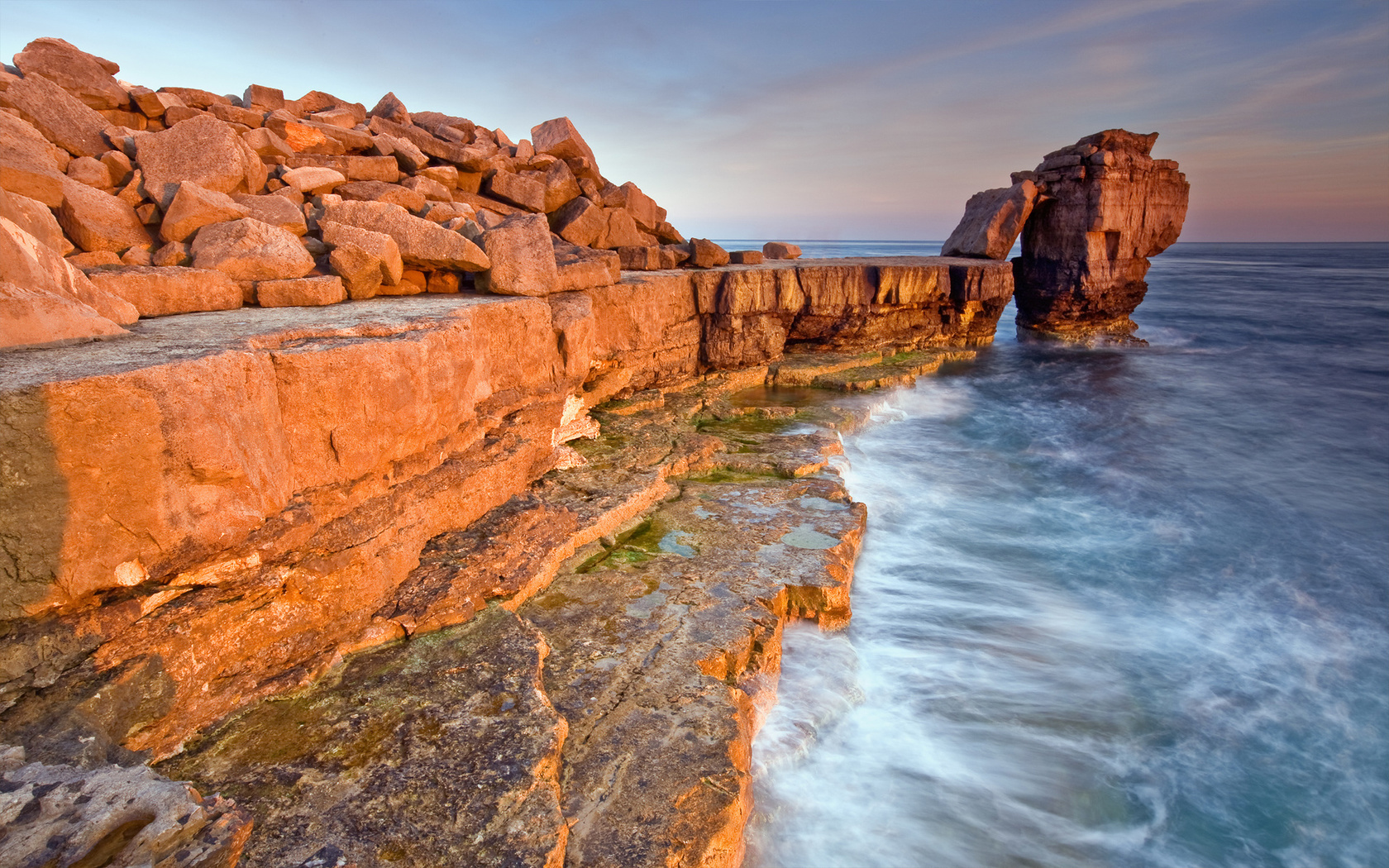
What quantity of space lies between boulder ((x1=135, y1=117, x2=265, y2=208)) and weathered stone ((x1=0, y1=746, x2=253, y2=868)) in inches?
165

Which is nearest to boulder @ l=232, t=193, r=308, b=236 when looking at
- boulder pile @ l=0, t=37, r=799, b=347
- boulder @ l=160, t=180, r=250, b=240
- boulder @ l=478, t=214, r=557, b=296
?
boulder pile @ l=0, t=37, r=799, b=347

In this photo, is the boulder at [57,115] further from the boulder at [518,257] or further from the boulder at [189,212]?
the boulder at [518,257]

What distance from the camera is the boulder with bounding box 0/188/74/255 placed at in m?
3.64

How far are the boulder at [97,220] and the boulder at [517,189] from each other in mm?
3951

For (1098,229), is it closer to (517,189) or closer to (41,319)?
(517,189)

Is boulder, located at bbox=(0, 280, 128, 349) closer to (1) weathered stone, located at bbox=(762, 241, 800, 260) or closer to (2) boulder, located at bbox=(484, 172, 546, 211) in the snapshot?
(2) boulder, located at bbox=(484, 172, 546, 211)

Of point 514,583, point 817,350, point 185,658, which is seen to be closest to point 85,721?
point 185,658

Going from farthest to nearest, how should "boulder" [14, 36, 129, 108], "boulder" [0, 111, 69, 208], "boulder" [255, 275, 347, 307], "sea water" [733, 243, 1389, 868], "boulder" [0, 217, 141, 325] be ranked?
"boulder" [14, 36, 129, 108]
"boulder" [255, 275, 347, 307]
"boulder" [0, 111, 69, 208]
"sea water" [733, 243, 1389, 868]
"boulder" [0, 217, 141, 325]

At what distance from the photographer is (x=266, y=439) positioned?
303 centimetres

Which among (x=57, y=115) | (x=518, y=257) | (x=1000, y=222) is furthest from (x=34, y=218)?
(x=1000, y=222)

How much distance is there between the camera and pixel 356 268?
4.89m

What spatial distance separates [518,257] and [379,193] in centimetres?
158

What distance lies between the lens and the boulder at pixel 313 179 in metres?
5.72

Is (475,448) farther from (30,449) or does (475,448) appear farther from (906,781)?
(906,781)
